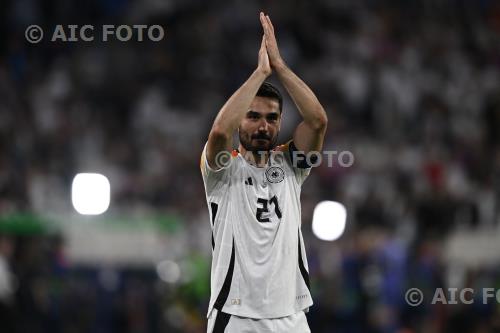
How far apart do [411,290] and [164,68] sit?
699cm

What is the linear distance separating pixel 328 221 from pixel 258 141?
5.71m

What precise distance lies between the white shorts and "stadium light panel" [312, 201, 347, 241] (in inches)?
213

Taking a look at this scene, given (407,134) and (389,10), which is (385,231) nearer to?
(407,134)

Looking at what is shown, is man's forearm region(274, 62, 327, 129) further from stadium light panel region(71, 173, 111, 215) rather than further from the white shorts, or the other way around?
stadium light panel region(71, 173, 111, 215)

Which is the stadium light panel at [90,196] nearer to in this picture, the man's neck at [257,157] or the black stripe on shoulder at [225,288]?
the man's neck at [257,157]

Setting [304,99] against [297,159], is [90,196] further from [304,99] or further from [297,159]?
[304,99]

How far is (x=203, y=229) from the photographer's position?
12.5 m

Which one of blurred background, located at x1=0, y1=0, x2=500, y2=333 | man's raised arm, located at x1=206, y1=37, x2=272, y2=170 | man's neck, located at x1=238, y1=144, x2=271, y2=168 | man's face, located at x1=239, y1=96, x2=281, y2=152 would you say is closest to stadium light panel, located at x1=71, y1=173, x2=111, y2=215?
blurred background, located at x1=0, y1=0, x2=500, y2=333

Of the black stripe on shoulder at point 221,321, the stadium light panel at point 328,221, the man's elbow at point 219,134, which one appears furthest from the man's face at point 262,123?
the stadium light panel at point 328,221

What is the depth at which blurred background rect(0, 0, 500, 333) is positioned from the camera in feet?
→ 36.6

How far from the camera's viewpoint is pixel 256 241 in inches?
229

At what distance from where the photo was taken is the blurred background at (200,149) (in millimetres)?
11156

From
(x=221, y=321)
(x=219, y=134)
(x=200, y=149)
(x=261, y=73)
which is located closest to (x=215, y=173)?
(x=219, y=134)

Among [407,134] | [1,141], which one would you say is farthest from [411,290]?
[1,141]
